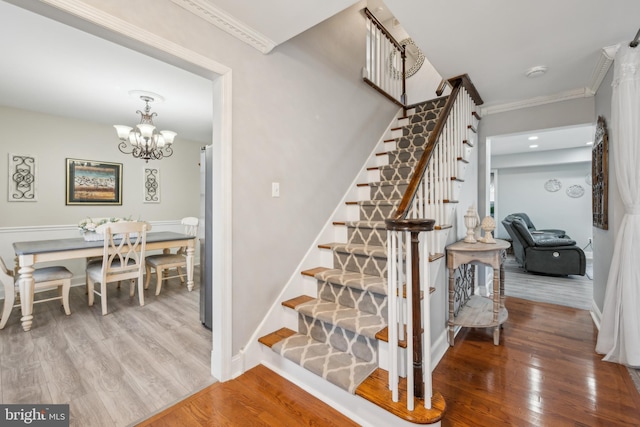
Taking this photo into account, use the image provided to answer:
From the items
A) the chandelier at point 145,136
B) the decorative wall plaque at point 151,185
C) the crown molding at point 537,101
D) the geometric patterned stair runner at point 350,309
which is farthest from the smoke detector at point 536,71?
the decorative wall plaque at point 151,185

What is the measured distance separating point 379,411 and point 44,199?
5.19 metres

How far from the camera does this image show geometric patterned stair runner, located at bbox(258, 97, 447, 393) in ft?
5.50

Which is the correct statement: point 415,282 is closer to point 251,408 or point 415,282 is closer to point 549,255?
point 251,408

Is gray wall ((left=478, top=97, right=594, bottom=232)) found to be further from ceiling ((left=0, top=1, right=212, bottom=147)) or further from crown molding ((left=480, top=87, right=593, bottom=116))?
ceiling ((left=0, top=1, right=212, bottom=147))

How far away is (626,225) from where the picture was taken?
2012 millimetres

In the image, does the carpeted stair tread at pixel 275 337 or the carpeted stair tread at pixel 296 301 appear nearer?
the carpeted stair tread at pixel 275 337

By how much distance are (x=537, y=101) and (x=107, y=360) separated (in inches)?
195

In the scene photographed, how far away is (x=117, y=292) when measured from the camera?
3.76 m

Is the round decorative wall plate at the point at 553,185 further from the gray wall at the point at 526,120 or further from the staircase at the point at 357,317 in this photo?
the staircase at the point at 357,317

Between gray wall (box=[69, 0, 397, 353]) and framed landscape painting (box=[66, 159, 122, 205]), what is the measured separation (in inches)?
156

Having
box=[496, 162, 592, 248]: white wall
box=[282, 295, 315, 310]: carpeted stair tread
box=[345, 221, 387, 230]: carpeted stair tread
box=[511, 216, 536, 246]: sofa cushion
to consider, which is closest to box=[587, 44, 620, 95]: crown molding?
box=[345, 221, 387, 230]: carpeted stair tread

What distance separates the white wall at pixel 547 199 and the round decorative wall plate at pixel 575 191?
0.06m

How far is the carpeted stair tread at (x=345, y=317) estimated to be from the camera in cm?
171

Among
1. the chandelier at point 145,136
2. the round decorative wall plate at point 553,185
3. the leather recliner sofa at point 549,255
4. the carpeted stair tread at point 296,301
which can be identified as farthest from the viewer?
the round decorative wall plate at point 553,185
